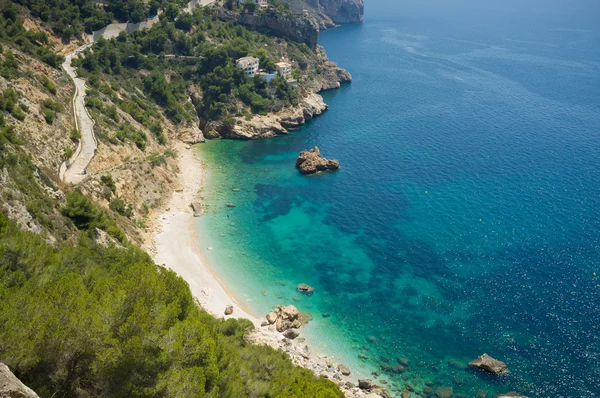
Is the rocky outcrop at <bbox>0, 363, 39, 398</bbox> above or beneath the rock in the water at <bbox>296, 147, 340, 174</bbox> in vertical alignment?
above

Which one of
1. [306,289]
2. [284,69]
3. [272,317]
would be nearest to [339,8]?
[284,69]

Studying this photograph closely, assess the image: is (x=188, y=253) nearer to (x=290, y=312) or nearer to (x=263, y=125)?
(x=290, y=312)

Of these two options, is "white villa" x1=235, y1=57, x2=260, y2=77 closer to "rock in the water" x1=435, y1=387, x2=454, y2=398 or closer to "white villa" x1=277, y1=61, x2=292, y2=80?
"white villa" x1=277, y1=61, x2=292, y2=80

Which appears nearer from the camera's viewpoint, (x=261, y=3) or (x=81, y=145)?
(x=81, y=145)

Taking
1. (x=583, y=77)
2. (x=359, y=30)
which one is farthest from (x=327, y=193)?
(x=359, y=30)

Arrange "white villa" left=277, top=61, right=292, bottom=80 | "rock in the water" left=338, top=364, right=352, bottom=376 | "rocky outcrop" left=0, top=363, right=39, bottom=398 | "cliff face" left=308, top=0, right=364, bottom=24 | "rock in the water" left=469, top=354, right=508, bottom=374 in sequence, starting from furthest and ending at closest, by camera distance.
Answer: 1. "cliff face" left=308, top=0, right=364, bottom=24
2. "white villa" left=277, top=61, right=292, bottom=80
3. "rock in the water" left=469, top=354, right=508, bottom=374
4. "rock in the water" left=338, top=364, right=352, bottom=376
5. "rocky outcrop" left=0, top=363, right=39, bottom=398

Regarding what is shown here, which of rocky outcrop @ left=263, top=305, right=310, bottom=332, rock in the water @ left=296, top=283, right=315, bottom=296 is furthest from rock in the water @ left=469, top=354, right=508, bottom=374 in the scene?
rock in the water @ left=296, top=283, right=315, bottom=296

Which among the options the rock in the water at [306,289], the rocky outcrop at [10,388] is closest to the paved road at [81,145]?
the rock in the water at [306,289]
